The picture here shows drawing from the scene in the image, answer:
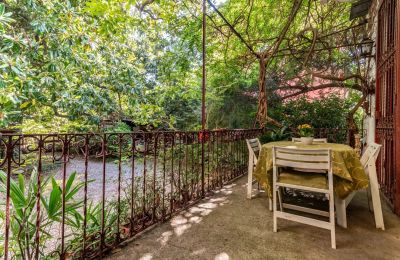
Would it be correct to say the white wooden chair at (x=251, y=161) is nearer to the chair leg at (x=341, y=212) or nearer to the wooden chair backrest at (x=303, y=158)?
the wooden chair backrest at (x=303, y=158)

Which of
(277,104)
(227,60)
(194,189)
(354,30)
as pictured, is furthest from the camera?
(277,104)

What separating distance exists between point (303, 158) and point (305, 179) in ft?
0.73

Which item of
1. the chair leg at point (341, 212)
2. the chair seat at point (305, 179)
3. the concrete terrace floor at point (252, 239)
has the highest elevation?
the chair seat at point (305, 179)

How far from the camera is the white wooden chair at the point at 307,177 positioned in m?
1.75

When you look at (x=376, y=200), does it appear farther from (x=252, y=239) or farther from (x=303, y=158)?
(x=252, y=239)

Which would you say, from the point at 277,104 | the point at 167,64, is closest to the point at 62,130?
the point at 167,64

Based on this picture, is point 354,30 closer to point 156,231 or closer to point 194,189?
point 194,189

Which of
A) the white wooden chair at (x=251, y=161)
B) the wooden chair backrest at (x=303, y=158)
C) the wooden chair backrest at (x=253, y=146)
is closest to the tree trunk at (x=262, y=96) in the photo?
the wooden chair backrest at (x=253, y=146)

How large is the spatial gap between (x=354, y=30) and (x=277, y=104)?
2.52 meters

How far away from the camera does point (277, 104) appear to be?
657 centimetres

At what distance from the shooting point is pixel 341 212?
2027 millimetres

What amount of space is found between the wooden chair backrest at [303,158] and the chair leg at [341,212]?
1.59 feet

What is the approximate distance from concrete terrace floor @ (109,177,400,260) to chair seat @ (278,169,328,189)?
44 centimetres

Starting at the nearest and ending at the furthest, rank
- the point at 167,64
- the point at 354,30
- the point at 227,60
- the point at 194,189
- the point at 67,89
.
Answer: the point at 194,189 < the point at 67,89 < the point at 354,30 < the point at 167,64 < the point at 227,60
